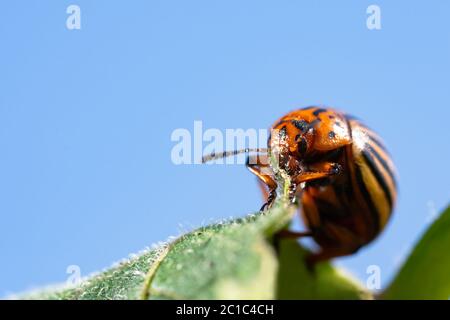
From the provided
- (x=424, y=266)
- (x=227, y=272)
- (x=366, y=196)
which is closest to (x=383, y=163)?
(x=366, y=196)

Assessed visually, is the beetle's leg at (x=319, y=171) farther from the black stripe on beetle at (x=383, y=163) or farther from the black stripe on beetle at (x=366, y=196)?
the black stripe on beetle at (x=383, y=163)

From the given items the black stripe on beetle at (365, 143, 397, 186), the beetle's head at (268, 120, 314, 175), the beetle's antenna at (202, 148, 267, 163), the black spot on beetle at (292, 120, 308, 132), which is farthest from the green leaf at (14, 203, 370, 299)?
the black stripe on beetle at (365, 143, 397, 186)

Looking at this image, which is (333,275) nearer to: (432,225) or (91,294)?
(432,225)

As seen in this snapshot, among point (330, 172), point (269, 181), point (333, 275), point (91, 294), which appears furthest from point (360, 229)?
point (91, 294)

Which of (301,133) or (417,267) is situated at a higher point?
(301,133)

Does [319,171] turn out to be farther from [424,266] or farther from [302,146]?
[424,266]
